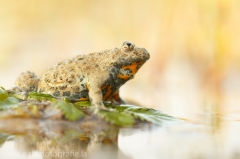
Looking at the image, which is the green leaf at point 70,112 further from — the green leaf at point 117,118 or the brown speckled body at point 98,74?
the brown speckled body at point 98,74

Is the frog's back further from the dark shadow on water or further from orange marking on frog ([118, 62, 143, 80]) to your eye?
the dark shadow on water

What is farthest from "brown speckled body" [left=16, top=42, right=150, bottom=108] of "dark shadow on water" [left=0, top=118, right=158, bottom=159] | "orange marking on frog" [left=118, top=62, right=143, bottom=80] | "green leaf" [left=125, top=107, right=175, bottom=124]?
"dark shadow on water" [left=0, top=118, right=158, bottom=159]

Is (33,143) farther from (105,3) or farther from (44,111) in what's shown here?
(105,3)

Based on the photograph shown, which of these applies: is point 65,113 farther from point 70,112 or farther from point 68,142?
point 68,142

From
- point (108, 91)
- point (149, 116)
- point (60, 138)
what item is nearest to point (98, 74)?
point (108, 91)

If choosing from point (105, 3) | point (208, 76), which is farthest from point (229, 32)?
point (105, 3)

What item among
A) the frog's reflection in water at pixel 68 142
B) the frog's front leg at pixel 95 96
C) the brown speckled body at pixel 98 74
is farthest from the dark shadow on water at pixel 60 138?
the brown speckled body at pixel 98 74
